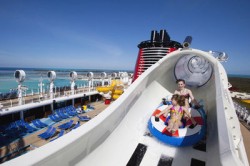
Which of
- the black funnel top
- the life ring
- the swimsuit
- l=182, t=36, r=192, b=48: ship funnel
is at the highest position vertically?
the black funnel top

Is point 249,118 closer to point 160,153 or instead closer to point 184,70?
point 184,70

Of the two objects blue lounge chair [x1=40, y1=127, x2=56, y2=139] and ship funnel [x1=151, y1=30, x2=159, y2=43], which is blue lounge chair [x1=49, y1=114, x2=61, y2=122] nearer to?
blue lounge chair [x1=40, y1=127, x2=56, y2=139]

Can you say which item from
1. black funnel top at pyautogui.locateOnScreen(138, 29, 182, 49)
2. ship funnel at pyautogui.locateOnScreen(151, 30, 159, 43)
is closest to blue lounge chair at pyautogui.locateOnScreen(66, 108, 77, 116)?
black funnel top at pyautogui.locateOnScreen(138, 29, 182, 49)

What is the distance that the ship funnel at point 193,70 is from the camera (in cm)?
643

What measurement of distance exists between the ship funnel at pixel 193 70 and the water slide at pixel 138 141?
1396mm

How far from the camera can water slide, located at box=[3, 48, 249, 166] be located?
1702mm

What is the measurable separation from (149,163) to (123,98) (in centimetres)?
128

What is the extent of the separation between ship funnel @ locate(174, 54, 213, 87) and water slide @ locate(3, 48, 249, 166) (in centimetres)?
140

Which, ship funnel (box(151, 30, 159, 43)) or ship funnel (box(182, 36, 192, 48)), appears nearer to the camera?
ship funnel (box(182, 36, 192, 48))

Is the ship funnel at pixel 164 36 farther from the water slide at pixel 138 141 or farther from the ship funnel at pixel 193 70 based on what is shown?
the water slide at pixel 138 141

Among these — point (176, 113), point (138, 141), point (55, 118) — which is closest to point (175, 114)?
point (176, 113)

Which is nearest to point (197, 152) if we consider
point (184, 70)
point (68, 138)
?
point (68, 138)

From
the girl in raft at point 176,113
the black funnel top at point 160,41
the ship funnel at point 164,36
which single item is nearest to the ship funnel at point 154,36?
the black funnel top at point 160,41

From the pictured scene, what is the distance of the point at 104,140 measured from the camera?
2.76 metres
